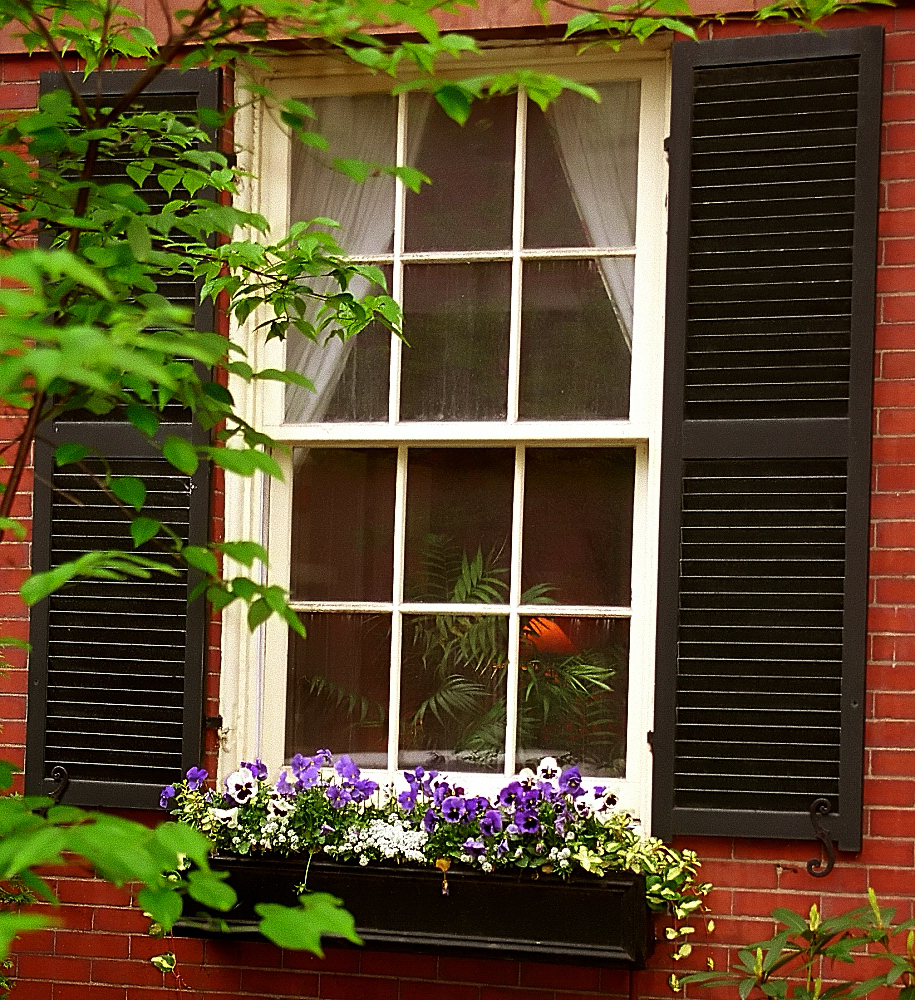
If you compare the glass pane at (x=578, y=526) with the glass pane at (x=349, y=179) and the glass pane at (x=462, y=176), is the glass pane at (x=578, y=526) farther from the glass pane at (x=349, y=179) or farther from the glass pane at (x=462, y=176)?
the glass pane at (x=349, y=179)

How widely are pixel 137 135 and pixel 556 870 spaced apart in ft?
5.96

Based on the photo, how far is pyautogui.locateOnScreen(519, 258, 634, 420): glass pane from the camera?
341 centimetres

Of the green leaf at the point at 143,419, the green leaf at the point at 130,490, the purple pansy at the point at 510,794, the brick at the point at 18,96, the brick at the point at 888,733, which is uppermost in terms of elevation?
the brick at the point at 18,96

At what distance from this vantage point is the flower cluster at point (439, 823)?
306 cm

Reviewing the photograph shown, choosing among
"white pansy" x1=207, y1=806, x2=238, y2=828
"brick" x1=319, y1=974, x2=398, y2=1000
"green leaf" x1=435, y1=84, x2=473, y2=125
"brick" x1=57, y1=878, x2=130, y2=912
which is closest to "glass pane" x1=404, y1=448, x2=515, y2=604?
"white pansy" x1=207, y1=806, x2=238, y2=828

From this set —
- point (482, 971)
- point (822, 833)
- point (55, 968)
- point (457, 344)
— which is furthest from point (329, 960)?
point (457, 344)

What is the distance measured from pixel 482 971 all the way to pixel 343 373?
1550 millimetres

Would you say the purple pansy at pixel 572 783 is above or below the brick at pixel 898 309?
below

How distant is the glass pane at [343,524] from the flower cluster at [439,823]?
0.49 m

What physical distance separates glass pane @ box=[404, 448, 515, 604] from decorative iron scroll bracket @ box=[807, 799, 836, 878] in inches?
36.0

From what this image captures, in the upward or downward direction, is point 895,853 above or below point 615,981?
above

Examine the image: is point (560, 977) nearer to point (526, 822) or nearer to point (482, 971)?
point (482, 971)

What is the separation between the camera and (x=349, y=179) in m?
3.59

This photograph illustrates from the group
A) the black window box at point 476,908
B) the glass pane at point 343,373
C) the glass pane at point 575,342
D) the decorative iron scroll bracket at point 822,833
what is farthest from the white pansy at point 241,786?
the decorative iron scroll bracket at point 822,833
